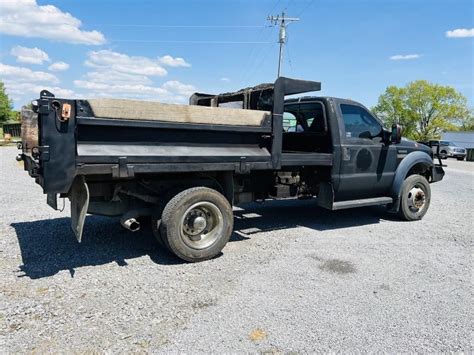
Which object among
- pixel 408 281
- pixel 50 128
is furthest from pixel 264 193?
pixel 50 128

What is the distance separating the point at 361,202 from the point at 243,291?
3.31 metres

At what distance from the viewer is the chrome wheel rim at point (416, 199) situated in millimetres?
7340

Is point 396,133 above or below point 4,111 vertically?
below

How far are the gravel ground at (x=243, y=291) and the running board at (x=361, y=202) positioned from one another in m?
0.44

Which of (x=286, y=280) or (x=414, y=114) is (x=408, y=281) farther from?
(x=414, y=114)

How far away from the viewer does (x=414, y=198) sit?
7.35m

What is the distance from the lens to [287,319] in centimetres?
347

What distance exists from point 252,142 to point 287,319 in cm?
240

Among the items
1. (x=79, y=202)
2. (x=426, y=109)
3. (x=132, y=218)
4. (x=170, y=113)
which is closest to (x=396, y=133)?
(x=170, y=113)

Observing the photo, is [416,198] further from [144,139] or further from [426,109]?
[426,109]

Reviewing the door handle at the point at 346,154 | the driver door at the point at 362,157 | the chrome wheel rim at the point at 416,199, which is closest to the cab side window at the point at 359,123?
the driver door at the point at 362,157

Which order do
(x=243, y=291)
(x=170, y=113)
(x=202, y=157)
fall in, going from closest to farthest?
(x=243, y=291) → (x=170, y=113) → (x=202, y=157)

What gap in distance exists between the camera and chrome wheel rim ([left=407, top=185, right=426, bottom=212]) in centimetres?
734

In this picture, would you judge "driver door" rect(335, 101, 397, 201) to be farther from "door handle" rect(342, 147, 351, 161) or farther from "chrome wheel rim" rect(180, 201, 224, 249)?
"chrome wheel rim" rect(180, 201, 224, 249)
